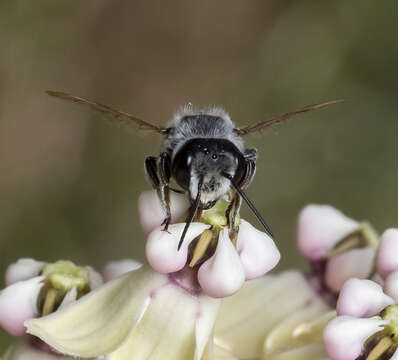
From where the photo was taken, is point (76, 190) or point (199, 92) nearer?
point (76, 190)

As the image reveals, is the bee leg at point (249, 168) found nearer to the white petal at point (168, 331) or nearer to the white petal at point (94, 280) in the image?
the white petal at point (168, 331)

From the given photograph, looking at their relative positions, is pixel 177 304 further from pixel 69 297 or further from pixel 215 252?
pixel 69 297

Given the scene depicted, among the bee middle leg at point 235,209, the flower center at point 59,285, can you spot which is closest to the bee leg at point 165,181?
the bee middle leg at point 235,209

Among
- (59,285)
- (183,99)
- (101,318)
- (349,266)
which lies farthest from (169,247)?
(183,99)

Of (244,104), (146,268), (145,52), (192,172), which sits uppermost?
(145,52)

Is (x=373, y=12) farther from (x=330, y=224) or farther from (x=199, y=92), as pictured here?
(x=330, y=224)

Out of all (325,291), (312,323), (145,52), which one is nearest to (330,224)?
(325,291)
